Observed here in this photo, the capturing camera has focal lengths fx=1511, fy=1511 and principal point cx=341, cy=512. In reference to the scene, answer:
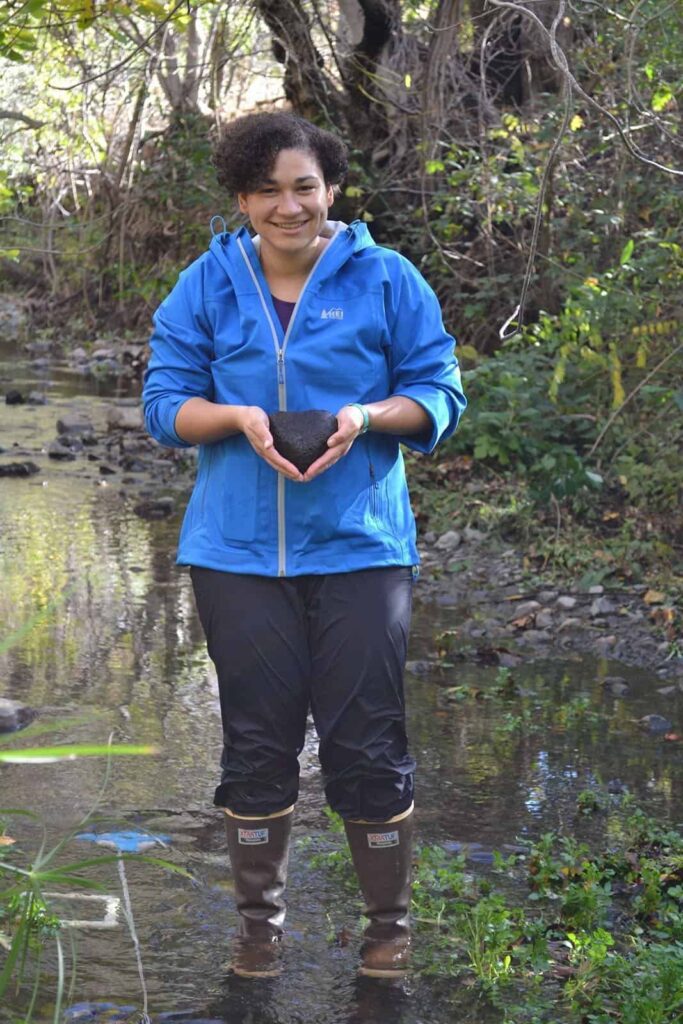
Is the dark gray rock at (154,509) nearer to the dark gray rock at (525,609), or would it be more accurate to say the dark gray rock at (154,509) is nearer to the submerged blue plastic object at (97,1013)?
the dark gray rock at (525,609)

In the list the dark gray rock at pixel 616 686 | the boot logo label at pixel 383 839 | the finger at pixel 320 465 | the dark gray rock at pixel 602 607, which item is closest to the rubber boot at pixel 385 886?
the boot logo label at pixel 383 839

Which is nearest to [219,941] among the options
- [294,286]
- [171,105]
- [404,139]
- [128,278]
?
[294,286]

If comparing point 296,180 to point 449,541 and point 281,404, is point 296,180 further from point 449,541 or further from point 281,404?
point 449,541

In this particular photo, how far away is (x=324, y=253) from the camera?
331cm

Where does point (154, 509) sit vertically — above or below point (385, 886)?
above

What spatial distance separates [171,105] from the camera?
13016 millimetres

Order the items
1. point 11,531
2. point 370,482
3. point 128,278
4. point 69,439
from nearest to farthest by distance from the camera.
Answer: point 370,482, point 11,531, point 69,439, point 128,278

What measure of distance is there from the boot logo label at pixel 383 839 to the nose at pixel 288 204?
54.0 inches

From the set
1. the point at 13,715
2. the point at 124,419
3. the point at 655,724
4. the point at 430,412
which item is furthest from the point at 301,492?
the point at 124,419

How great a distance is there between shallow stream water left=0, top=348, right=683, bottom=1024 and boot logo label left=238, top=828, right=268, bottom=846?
0.28 m

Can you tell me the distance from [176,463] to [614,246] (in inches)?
141

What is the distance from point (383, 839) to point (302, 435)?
0.94 meters

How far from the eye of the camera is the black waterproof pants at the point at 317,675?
324cm

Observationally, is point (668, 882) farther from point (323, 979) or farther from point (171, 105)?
point (171, 105)
